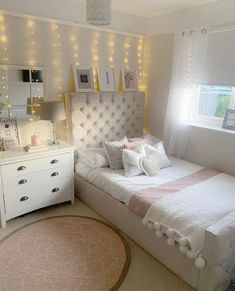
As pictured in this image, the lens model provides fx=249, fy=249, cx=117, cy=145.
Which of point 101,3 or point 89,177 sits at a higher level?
point 101,3

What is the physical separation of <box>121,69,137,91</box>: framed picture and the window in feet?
3.06

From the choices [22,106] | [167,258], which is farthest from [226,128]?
[22,106]

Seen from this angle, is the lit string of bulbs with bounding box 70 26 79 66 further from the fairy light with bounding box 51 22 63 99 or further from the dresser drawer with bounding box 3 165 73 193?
the dresser drawer with bounding box 3 165 73 193

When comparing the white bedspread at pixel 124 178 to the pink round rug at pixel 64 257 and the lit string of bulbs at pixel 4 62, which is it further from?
the lit string of bulbs at pixel 4 62

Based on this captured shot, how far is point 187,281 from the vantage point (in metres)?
1.82

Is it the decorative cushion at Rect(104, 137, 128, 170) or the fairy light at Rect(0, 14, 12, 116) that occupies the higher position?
the fairy light at Rect(0, 14, 12, 116)

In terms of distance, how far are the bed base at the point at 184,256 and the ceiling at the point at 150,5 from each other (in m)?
2.17

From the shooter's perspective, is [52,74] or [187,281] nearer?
[187,281]

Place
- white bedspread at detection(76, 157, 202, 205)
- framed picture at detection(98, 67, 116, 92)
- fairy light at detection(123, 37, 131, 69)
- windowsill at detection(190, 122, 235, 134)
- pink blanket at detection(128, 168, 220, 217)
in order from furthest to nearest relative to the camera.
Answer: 1. fairy light at detection(123, 37, 131, 69)
2. framed picture at detection(98, 67, 116, 92)
3. windowsill at detection(190, 122, 235, 134)
4. white bedspread at detection(76, 157, 202, 205)
5. pink blanket at detection(128, 168, 220, 217)

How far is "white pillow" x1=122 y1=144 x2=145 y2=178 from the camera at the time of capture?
2.60 metres

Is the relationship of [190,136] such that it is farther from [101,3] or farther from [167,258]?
[101,3]

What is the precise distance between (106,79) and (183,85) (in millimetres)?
988

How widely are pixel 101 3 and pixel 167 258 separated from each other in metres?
1.99

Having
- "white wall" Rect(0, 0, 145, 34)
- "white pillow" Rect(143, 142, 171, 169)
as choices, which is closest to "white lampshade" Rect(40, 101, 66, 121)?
"white wall" Rect(0, 0, 145, 34)
